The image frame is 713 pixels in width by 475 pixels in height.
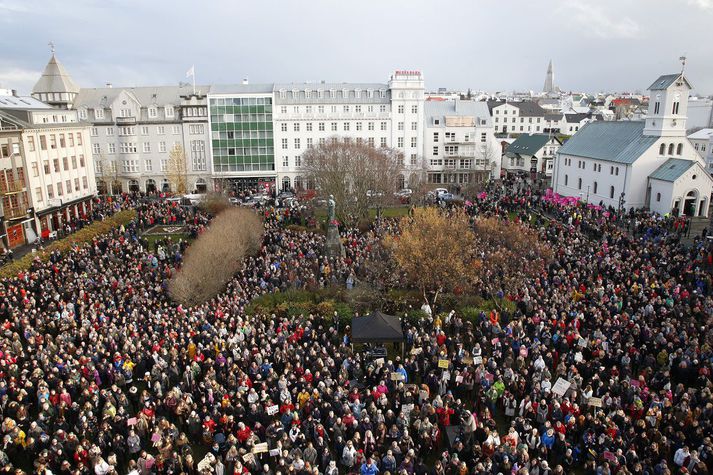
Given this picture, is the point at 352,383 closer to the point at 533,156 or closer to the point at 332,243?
the point at 332,243

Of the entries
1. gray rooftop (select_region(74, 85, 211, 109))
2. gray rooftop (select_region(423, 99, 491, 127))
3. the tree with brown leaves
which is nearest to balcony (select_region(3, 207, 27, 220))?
gray rooftop (select_region(74, 85, 211, 109))

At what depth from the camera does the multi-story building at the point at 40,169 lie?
4075cm

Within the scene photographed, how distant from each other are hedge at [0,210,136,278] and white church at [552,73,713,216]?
44.8 m

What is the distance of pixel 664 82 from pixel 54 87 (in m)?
68.0

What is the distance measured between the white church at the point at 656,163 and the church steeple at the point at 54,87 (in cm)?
6271

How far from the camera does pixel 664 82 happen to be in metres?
47.6

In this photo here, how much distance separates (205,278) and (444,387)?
15.0m

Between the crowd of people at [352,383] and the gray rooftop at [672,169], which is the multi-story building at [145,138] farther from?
the gray rooftop at [672,169]

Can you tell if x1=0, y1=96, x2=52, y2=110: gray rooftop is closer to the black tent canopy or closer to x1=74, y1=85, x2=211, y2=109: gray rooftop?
x1=74, y1=85, x2=211, y2=109: gray rooftop

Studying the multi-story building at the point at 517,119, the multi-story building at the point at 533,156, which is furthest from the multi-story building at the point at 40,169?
the multi-story building at the point at 517,119

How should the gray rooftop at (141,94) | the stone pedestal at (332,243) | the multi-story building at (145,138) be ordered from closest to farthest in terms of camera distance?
the stone pedestal at (332,243) < the multi-story building at (145,138) < the gray rooftop at (141,94)

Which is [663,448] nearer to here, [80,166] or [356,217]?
[356,217]

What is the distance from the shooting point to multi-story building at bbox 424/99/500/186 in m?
68.4

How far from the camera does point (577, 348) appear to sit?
1991 cm
